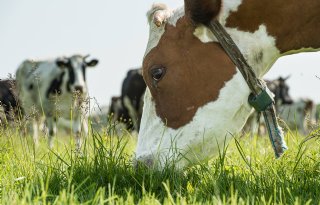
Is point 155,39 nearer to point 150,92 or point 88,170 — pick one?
point 150,92

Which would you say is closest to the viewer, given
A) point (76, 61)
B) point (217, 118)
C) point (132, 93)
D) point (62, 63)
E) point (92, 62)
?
point (217, 118)

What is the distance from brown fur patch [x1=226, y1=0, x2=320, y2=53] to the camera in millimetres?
3650

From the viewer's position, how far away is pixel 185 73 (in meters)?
3.76

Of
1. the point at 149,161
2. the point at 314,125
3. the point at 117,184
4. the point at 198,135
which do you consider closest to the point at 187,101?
the point at 198,135

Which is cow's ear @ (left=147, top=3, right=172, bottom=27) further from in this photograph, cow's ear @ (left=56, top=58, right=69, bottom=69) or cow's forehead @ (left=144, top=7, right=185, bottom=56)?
cow's ear @ (left=56, top=58, right=69, bottom=69)

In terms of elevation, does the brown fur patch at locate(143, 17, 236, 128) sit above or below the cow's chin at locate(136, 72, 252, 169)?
above

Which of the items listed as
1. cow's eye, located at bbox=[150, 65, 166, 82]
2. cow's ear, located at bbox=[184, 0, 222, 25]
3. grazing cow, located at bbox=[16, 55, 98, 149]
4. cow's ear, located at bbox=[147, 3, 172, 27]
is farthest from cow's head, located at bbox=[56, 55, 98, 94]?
cow's ear, located at bbox=[184, 0, 222, 25]

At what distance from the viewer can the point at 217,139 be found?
3.72m

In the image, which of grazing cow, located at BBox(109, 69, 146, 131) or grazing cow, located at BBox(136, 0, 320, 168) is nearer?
grazing cow, located at BBox(136, 0, 320, 168)

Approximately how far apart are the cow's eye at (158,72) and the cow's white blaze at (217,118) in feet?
0.95

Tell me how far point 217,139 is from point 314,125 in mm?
792

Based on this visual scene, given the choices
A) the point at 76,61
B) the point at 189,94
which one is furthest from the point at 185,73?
the point at 76,61

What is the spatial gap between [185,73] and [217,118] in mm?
374

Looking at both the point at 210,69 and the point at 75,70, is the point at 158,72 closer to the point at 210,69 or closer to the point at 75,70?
the point at 210,69
